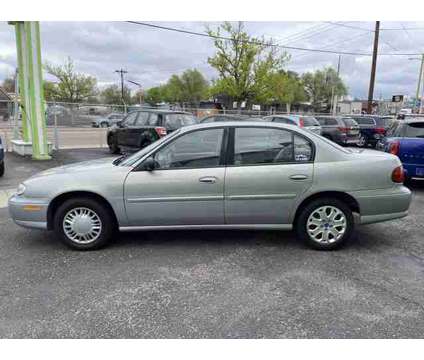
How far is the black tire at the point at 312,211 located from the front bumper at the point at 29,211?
3.01 meters

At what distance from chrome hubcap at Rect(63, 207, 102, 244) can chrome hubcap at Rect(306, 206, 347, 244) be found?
252 centimetres

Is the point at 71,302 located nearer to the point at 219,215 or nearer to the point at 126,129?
the point at 219,215

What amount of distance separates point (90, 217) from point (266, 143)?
226cm

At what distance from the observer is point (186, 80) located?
5659cm

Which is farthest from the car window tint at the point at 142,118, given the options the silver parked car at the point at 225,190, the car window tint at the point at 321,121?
the car window tint at the point at 321,121

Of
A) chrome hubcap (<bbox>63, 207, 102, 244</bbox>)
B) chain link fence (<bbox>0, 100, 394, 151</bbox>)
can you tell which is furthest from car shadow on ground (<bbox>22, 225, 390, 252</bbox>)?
chain link fence (<bbox>0, 100, 394, 151</bbox>)

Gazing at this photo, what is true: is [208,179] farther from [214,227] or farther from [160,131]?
[160,131]

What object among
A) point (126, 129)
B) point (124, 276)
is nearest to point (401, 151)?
point (124, 276)

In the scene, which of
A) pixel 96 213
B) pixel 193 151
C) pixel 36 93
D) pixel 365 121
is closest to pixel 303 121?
pixel 365 121

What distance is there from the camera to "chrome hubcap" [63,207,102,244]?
4.04 metres

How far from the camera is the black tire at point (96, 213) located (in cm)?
400

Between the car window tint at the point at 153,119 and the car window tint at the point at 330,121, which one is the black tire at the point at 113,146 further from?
the car window tint at the point at 330,121

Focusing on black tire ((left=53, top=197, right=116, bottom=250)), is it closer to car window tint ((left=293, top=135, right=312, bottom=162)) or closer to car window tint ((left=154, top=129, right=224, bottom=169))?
car window tint ((left=154, top=129, right=224, bottom=169))

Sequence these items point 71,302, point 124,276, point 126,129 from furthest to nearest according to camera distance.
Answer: point 126,129 < point 124,276 < point 71,302
